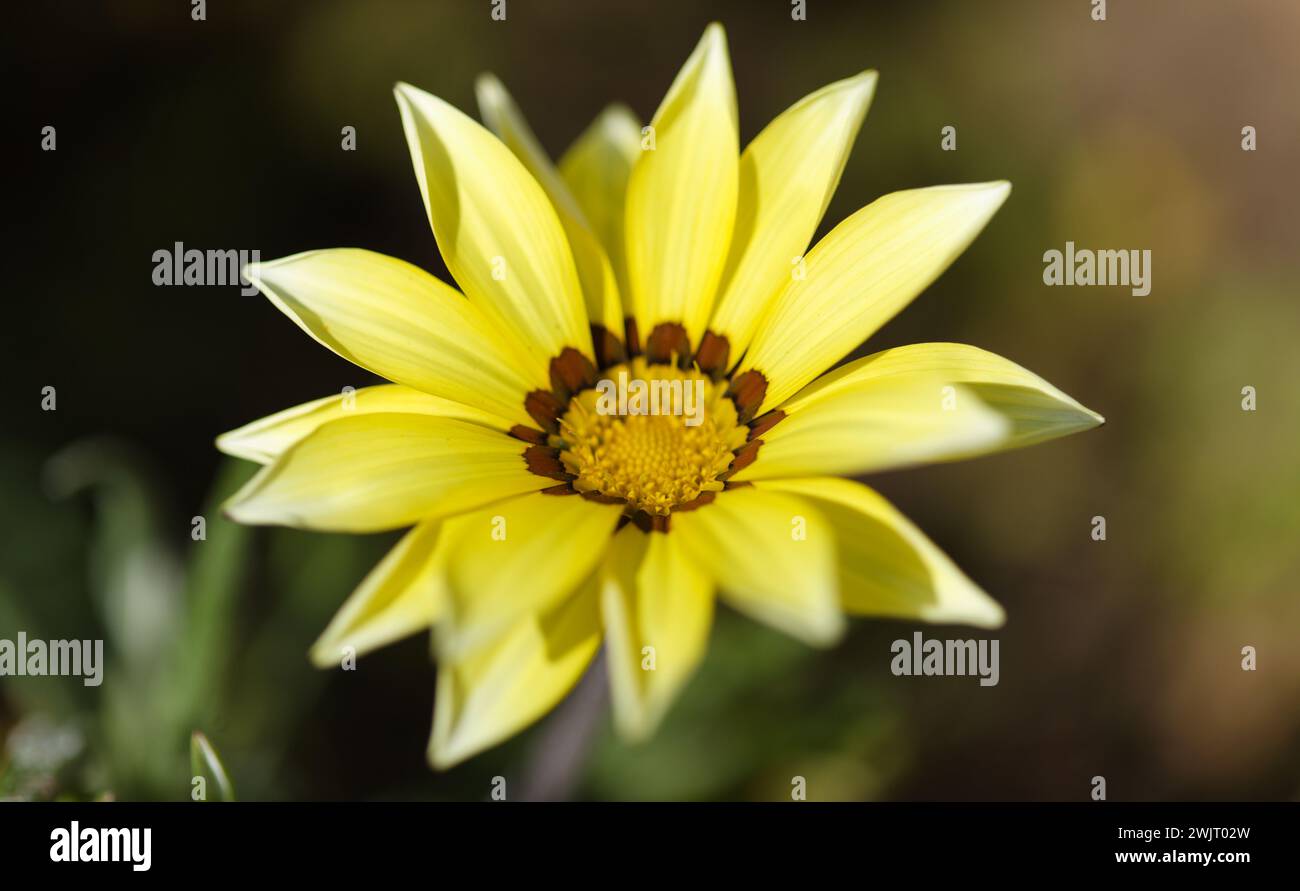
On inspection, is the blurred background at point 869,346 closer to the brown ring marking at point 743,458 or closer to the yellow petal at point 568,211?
the brown ring marking at point 743,458

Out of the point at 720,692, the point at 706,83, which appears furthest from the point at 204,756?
the point at 720,692

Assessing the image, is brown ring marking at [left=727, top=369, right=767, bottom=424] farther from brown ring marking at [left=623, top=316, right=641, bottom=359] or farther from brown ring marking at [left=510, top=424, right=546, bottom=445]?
brown ring marking at [left=510, top=424, right=546, bottom=445]

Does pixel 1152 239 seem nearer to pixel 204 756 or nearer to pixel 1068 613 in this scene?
pixel 1068 613

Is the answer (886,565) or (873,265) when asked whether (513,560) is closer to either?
(886,565)

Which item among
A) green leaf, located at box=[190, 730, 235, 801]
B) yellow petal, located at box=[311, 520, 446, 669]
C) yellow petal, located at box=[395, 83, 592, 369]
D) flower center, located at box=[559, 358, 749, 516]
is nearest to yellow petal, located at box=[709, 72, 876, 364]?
flower center, located at box=[559, 358, 749, 516]

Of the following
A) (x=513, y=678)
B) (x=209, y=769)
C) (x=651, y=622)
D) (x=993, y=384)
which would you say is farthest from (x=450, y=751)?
(x=993, y=384)

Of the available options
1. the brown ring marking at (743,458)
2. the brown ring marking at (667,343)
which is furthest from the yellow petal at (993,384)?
the brown ring marking at (667,343)
